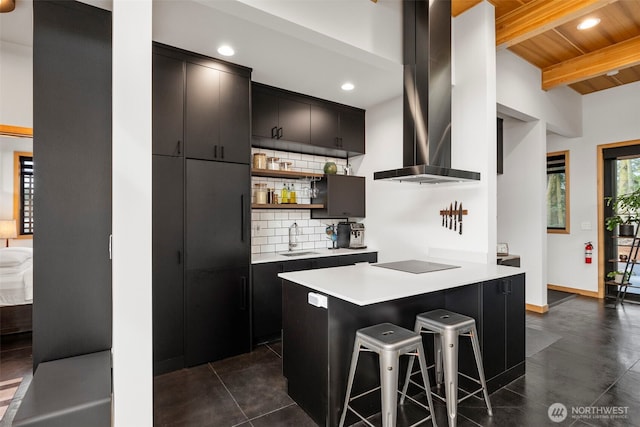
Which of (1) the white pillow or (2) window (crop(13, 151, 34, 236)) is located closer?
(1) the white pillow

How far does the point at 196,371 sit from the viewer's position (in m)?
2.78

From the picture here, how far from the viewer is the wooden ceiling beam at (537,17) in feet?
8.99

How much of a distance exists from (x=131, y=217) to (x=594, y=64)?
528cm

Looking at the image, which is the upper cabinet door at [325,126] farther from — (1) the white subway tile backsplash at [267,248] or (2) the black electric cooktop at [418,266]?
(2) the black electric cooktop at [418,266]

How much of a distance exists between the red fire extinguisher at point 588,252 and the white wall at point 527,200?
1201mm

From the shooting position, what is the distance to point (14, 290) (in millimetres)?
3350

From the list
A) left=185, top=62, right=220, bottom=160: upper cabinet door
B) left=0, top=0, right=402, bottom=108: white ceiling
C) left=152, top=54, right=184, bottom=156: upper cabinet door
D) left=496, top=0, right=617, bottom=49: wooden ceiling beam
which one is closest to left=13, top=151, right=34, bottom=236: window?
left=0, top=0, right=402, bottom=108: white ceiling

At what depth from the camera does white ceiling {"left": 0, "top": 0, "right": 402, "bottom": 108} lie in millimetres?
2223

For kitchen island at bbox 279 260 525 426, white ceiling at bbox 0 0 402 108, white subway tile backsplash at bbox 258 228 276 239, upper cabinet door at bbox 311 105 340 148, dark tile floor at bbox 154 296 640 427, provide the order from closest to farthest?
kitchen island at bbox 279 260 525 426 → dark tile floor at bbox 154 296 640 427 → white ceiling at bbox 0 0 402 108 → white subway tile backsplash at bbox 258 228 276 239 → upper cabinet door at bbox 311 105 340 148

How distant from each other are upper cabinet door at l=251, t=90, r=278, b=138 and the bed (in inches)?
110

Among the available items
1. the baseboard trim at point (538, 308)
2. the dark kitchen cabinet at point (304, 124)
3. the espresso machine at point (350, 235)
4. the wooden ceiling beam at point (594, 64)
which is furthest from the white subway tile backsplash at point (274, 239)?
the wooden ceiling beam at point (594, 64)

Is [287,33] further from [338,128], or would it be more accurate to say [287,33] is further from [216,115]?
A: [338,128]

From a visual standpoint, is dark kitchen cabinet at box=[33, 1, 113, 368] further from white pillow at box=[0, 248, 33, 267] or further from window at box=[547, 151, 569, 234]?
window at box=[547, 151, 569, 234]

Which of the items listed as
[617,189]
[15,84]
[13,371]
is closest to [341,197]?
[15,84]
